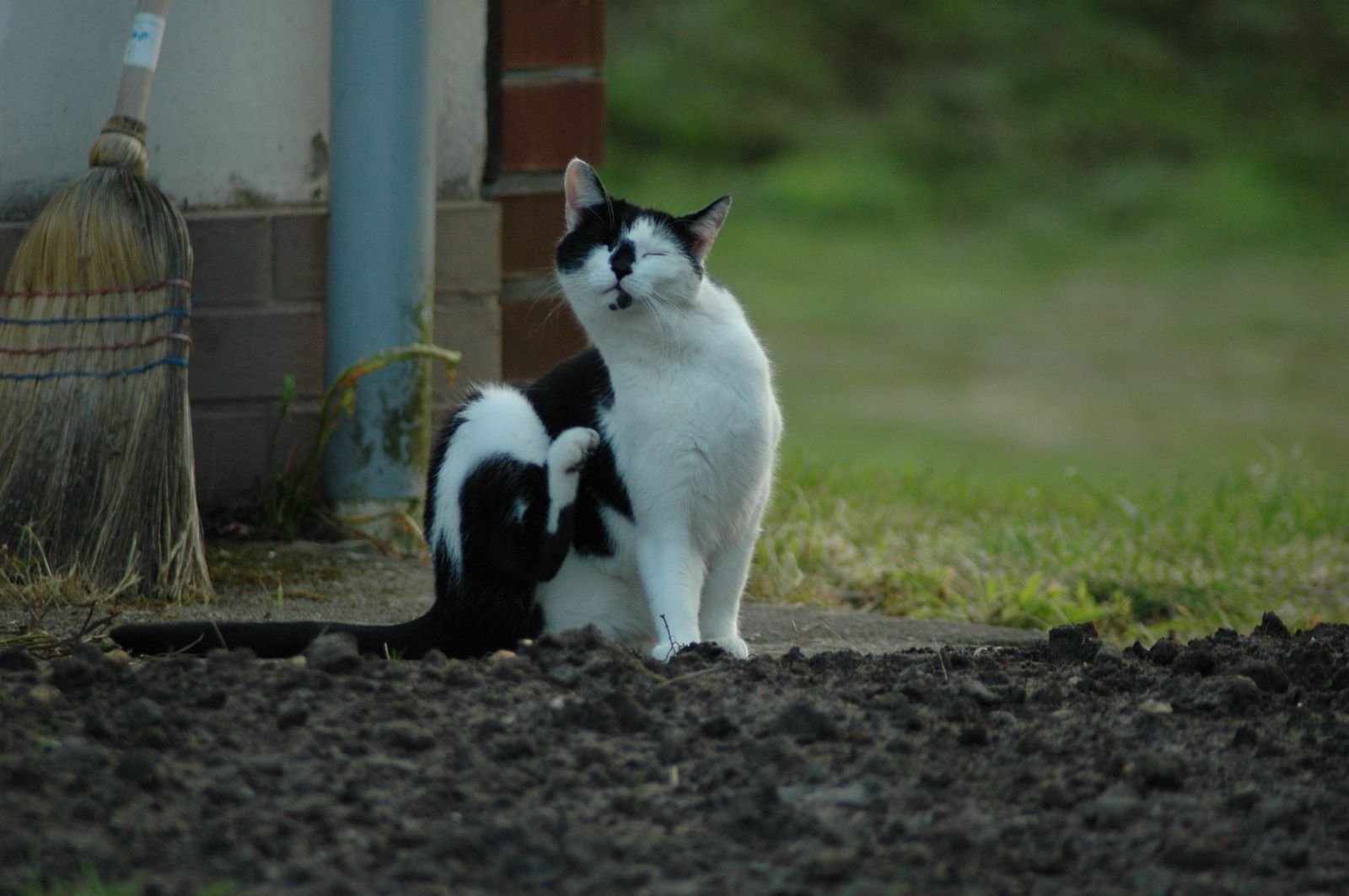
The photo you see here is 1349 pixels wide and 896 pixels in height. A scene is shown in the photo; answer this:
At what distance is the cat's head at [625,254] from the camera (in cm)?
215

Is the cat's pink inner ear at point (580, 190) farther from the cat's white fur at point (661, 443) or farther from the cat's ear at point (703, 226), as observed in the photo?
the cat's ear at point (703, 226)

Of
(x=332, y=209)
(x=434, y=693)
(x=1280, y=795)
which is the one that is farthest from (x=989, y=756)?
(x=332, y=209)

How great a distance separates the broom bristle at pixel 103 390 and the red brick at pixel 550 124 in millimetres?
928

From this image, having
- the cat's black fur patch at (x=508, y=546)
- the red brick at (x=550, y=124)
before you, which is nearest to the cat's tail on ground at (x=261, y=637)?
the cat's black fur patch at (x=508, y=546)

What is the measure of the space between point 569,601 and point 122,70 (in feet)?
4.52

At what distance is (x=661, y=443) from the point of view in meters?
2.13

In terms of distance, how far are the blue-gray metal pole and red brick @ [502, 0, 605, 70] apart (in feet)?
0.94

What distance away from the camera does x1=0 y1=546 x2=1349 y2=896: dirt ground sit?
1.38m

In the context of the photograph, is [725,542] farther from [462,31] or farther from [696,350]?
[462,31]

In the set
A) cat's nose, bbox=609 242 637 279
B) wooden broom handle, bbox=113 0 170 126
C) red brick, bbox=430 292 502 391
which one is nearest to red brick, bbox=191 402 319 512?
red brick, bbox=430 292 502 391

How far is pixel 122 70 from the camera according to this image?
2.73 metres

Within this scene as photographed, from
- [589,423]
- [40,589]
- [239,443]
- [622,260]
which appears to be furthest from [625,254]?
[239,443]

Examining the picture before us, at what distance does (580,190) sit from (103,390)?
937 mm

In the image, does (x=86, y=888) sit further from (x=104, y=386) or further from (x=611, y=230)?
(x=104, y=386)
